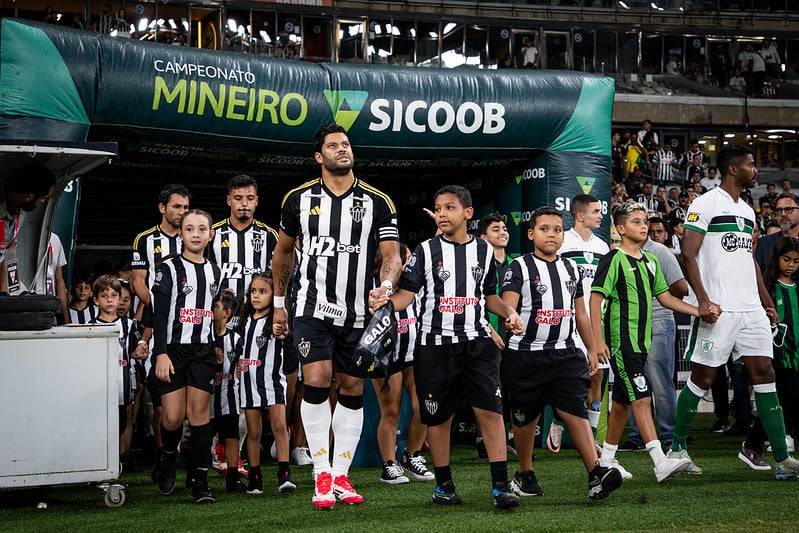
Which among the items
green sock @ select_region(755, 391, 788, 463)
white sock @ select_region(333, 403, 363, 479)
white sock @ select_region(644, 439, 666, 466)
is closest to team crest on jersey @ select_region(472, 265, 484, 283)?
white sock @ select_region(333, 403, 363, 479)

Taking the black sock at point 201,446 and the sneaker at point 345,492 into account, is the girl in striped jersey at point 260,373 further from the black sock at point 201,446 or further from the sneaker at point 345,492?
the sneaker at point 345,492

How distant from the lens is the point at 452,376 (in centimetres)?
492

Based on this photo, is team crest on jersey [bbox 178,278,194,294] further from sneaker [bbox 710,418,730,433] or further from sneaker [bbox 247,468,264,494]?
sneaker [bbox 710,418,730,433]

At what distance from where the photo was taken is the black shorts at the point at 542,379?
16.6ft

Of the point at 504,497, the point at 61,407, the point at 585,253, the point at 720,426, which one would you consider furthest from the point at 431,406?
the point at 720,426

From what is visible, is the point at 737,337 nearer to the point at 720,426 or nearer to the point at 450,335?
the point at 450,335

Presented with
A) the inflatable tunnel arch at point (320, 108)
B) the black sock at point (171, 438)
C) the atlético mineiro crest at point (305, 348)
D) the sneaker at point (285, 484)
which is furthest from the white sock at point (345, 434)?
the inflatable tunnel arch at point (320, 108)

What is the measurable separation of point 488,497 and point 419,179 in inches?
233

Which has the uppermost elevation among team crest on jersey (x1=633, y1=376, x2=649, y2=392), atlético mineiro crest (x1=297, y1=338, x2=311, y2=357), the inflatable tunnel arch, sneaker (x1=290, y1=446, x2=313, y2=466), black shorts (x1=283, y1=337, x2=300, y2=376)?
the inflatable tunnel arch

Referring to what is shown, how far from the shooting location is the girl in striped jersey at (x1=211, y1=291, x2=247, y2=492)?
581cm

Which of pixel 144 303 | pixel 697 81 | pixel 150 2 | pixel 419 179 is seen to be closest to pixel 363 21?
pixel 150 2

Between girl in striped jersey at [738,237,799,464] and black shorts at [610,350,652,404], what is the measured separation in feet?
4.04

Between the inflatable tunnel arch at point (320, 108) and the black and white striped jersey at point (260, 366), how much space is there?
2345mm

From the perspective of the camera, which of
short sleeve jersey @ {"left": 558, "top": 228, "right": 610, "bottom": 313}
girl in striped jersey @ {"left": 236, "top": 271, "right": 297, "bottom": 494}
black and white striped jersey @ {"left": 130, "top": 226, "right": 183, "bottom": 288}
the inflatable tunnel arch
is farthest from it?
short sleeve jersey @ {"left": 558, "top": 228, "right": 610, "bottom": 313}
